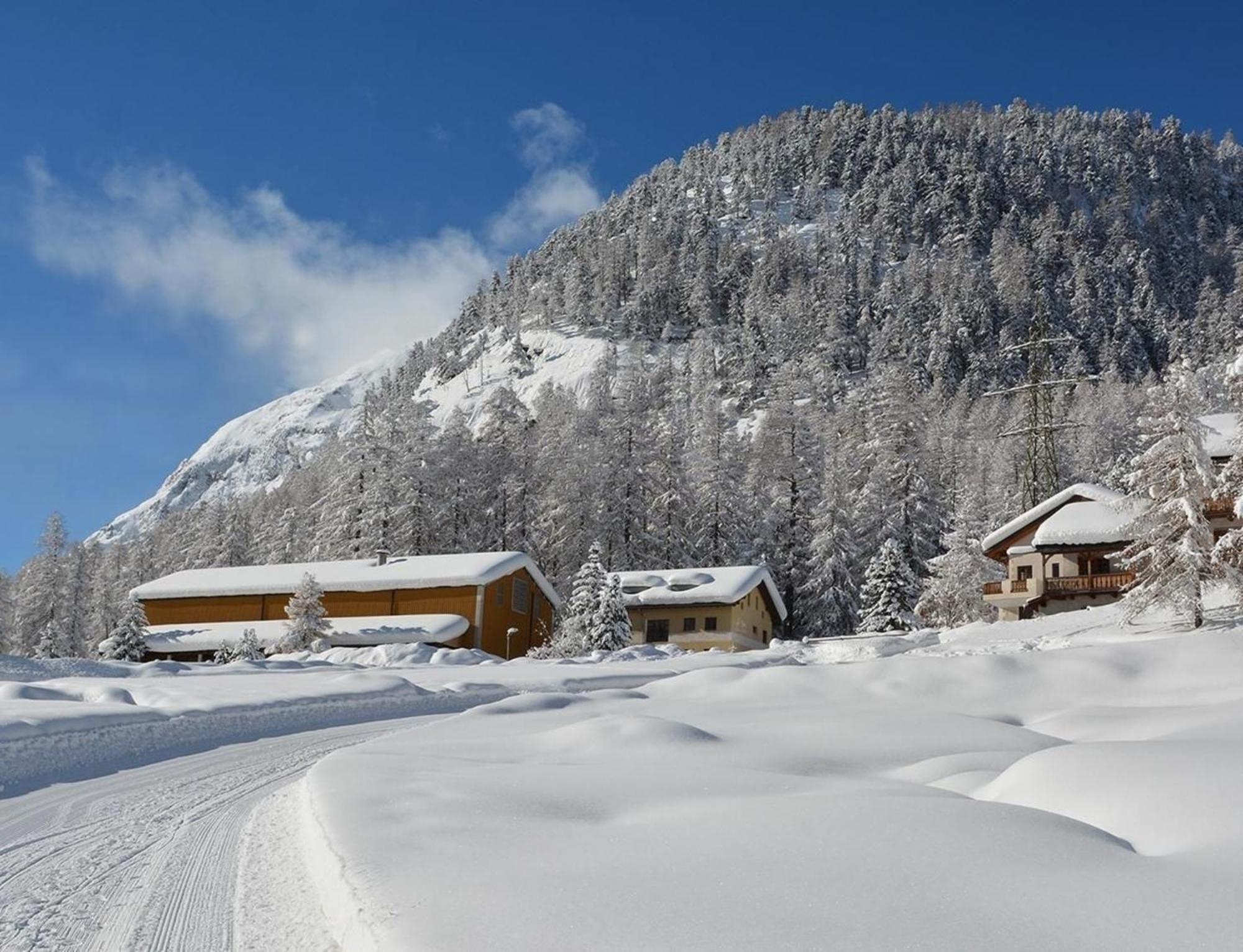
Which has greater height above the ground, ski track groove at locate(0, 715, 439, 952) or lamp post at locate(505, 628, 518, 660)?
ski track groove at locate(0, 715, 439, 952)

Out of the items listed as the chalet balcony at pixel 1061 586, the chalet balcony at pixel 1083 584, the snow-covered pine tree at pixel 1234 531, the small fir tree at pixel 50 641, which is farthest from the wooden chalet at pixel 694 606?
the small fir tree at pixel 50 641

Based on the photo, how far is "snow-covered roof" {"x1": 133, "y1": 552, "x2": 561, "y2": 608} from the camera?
41938 millimetres

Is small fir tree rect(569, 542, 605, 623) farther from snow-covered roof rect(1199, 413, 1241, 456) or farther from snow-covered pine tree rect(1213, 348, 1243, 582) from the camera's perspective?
snow-covered roof rect(1199, 413, 1241, 456)

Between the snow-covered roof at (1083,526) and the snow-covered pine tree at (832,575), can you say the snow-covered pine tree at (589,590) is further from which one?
the snow-covered roof at (1083,526)

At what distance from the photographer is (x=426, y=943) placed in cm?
389

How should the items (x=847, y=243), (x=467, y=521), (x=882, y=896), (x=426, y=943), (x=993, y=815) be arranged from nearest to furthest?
(x=426, y=943) < (x=882, y=896) < (x=993, y=815) < (x=467, y=521) < (x=847, y=243)

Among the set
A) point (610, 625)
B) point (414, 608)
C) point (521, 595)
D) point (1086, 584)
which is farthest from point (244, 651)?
point (1086, 584)

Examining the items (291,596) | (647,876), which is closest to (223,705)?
(647,876)

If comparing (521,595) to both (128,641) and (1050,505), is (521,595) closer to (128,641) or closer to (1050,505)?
(128,641)

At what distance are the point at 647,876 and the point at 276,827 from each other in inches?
160

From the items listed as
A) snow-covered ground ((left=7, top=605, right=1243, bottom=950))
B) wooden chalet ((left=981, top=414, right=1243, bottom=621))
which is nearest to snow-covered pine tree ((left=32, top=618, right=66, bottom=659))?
snow-covered ground ((left=7, top=605, right=1243, bottom=950))

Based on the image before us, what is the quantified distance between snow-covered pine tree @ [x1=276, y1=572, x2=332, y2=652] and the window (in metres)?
9.10

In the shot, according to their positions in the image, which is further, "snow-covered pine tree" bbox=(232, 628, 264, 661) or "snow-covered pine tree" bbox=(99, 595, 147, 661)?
"snow-covered pine tree" bbox=(99, 595, 147, 661)

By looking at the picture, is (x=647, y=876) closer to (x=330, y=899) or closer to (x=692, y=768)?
(x=330, y=899)
